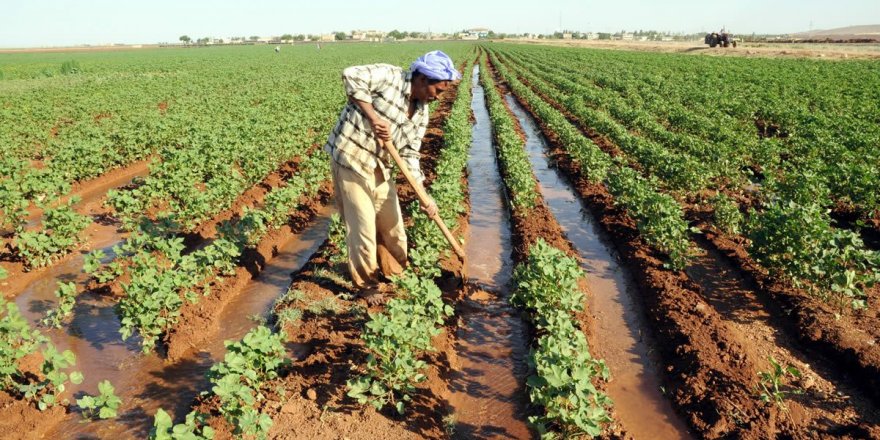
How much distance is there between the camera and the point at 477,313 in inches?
213

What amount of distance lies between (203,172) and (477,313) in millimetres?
6899

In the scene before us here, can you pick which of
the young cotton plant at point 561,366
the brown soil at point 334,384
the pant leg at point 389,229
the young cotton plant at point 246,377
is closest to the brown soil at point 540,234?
the young cotton plant at point 561,366

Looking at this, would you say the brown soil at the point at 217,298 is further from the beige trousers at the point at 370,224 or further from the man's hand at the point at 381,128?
the man's hand at the point at 381,128

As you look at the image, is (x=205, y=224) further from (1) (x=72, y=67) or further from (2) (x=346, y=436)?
(1) (x=72, y=67)

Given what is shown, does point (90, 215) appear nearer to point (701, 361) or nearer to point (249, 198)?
point (249, 198)

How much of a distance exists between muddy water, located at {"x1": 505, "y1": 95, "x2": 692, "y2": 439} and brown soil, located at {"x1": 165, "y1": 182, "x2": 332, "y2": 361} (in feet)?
12.4

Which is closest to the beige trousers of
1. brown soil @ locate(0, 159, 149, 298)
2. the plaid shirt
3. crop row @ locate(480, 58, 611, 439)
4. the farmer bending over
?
the farmer bending over

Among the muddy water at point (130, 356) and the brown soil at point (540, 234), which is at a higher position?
the brown soil at point (540, 234)

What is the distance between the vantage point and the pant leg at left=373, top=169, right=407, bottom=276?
5121 millimetres

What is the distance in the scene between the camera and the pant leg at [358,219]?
4.84 meters

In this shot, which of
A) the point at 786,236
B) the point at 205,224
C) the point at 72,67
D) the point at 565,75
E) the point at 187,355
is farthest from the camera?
→ the point at 72,67

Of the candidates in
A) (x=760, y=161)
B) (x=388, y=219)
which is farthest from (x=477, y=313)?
(x=760, y=161)

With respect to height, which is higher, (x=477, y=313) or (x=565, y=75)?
(x=565, y=75)

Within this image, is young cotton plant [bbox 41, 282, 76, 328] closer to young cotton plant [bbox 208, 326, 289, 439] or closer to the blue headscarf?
young cotton plant [bbox 208, 326, 289, 439]
